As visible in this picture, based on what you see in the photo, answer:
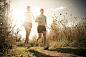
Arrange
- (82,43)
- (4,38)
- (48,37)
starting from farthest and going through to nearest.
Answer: (48,37) → (82,43) → (4,38)

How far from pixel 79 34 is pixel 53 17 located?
9.35 ft

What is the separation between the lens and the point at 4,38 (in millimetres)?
2602

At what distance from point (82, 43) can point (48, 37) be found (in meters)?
3.25

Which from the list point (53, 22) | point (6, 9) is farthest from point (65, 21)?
point (6, 9)

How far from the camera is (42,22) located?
414cm

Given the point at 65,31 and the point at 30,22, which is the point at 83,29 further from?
the point at 30,22

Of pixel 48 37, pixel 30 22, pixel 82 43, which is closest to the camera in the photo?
pixel 82 43

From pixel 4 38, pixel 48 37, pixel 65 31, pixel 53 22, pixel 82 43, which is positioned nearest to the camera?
Answer: pixel 4 38

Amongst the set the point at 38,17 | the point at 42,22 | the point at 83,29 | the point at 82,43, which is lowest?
the point at 82,43

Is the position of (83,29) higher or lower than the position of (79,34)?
higher

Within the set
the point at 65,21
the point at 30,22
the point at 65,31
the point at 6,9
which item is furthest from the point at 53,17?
the point at 6,9

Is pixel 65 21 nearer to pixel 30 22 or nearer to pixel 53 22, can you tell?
pixel 53 22

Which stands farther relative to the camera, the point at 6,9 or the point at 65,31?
the point at 65,31

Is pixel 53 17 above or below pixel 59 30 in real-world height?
above
